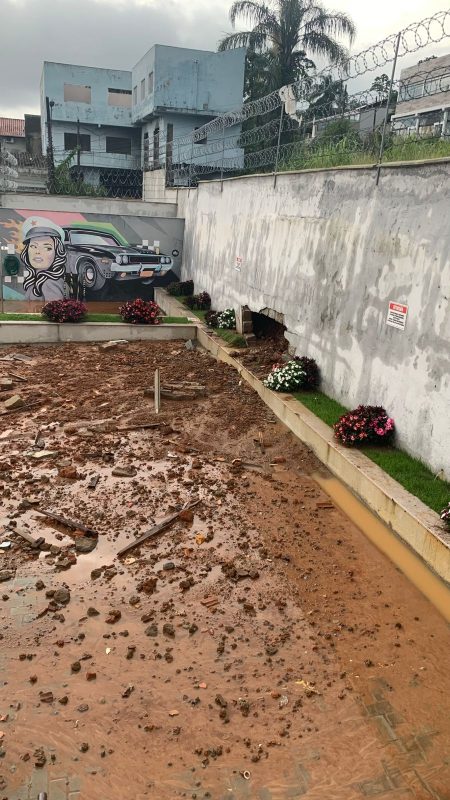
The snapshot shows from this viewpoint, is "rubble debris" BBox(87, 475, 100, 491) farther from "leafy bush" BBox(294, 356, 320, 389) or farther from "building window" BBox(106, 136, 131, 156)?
"building window" BBox(106, 136, 131, 156)

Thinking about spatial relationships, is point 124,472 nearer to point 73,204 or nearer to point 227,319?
point 227,319

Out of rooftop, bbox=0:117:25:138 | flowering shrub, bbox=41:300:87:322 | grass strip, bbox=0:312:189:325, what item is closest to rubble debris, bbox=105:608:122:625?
flowering shrub, bbox=41:300:87:322

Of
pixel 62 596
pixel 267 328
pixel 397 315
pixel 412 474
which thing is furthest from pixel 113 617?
pixel 267 328

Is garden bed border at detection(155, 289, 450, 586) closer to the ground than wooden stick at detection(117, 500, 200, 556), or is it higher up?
higher up

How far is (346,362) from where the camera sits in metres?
9.99

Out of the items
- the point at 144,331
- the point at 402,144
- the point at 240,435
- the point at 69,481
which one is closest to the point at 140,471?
the point at 69,481

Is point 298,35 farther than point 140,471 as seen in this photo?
Yes

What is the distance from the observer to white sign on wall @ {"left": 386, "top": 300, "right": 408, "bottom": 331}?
8.30m

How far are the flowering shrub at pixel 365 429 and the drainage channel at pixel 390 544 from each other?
0.66 metres

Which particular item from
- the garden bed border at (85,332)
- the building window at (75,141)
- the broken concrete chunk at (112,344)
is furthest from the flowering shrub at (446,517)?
the building window at (75,141)

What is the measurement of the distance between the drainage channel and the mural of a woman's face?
14557mm

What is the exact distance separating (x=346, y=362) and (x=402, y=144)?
351cm

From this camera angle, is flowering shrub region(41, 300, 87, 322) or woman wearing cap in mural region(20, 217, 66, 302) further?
woman wearing cap in mural region(20, 217, 66, 302)

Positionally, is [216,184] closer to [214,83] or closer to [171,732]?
[171,732]
